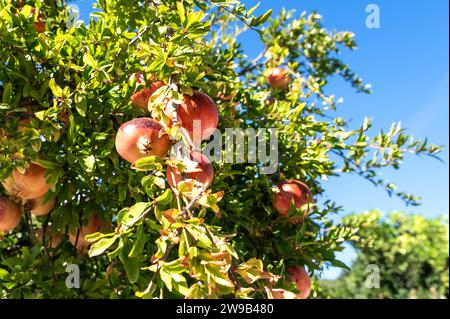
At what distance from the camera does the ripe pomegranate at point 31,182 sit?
1.28 meters

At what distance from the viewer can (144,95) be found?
126 cm

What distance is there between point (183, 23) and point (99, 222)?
32.5 inches

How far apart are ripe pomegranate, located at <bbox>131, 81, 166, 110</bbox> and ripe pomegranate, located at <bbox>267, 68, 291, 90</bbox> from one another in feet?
4.63

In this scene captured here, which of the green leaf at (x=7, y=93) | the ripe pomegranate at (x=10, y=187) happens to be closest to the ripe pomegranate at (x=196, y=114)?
the green leaf at (x=7, y=93)

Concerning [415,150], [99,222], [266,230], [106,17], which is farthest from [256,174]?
[415,150]

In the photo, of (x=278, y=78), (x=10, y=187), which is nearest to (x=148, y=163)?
(x=10, y=187)

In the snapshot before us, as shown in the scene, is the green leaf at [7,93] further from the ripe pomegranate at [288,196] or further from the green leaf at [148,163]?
the ripe pomegranate at [288,196]

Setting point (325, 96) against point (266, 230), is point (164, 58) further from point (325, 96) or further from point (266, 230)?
point (325, 96)

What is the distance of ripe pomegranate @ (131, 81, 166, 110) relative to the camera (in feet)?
4.13

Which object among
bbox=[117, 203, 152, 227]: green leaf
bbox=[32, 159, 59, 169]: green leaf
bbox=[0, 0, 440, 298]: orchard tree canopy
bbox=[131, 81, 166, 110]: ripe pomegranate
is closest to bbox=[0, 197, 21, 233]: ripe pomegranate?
bbox=[0, 0, 440, 298]: orchard tree canopy

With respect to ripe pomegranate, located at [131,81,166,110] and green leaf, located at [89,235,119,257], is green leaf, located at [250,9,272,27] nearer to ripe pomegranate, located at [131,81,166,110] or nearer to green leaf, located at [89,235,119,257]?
ripe pomegranate, located at [131,81,166,110]

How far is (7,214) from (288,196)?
37.1 inches

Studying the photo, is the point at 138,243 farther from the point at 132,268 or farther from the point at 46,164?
the point at 46,164

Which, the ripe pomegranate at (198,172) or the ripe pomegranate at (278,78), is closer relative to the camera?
the ripe pomegranate at (198,172)
